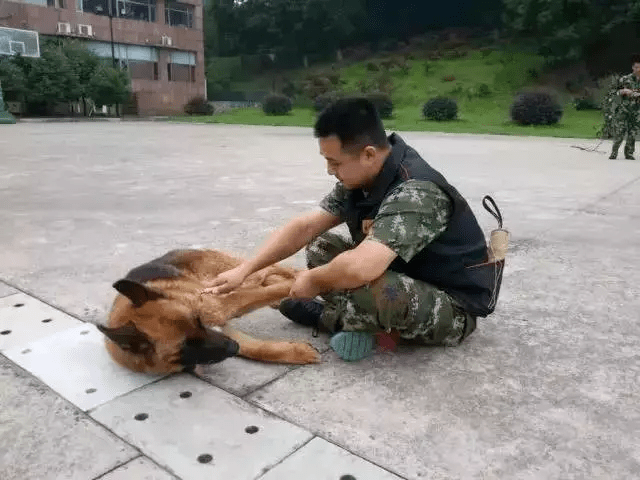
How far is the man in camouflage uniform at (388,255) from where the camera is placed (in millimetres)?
2182

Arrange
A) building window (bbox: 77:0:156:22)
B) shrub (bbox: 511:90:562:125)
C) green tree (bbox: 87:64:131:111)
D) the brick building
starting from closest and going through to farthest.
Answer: shrub (bbox: 511:90:562:125) < green tree (bbox: 87:64:131:111) < the brick building < building window (bbox: 77:0:156:22)

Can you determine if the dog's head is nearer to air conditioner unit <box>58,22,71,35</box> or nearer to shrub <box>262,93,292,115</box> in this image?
shrub <box>262,93,292,115</box>

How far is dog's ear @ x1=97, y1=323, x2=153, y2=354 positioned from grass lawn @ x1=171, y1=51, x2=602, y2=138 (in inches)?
701

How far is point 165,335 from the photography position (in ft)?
7.04

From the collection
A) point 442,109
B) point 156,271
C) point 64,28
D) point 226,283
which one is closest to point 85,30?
point 64,28

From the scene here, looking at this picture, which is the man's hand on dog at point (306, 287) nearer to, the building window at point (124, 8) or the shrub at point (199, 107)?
the shrub at point (199, 107)

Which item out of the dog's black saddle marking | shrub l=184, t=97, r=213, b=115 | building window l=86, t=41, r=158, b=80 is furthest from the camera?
building window l=86, t=41, r=158, b=80

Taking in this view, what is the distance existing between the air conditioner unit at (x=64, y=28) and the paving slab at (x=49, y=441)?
1429 inches

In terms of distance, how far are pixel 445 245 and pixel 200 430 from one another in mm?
1205

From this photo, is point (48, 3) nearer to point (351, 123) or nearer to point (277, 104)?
point (277, 104)

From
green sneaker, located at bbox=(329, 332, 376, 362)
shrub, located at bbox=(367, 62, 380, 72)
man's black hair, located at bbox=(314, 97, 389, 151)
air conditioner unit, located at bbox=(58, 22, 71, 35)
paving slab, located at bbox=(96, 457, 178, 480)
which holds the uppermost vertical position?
air conditioner unit, located at bbox=(58, 22, 71, 35)

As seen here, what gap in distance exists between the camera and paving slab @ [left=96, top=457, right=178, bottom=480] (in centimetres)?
165

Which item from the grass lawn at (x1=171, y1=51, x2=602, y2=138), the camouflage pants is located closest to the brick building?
the grass lawn at (x1=171, y1=51, x2=602, y2=138)

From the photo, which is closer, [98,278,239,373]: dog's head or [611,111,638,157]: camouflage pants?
[98,278,239,373]: dog's head
